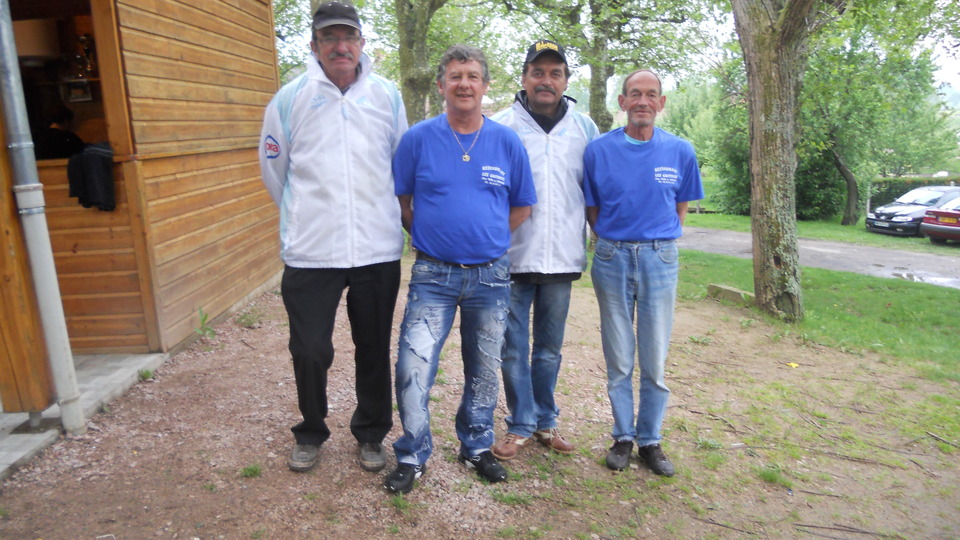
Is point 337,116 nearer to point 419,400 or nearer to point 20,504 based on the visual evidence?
point 419,400

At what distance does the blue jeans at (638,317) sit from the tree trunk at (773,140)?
17.0ft

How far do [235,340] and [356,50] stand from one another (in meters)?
3.18

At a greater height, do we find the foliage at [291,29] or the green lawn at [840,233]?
the foliage at [291,29]

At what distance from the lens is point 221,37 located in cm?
605

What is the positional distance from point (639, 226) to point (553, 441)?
1347 millimetres

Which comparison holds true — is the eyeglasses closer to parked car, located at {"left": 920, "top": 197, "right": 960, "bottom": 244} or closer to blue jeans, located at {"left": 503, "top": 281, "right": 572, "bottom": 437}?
blue jeans, located at {"left": 503, "top": 281, "right": 572, "bottom": 437}

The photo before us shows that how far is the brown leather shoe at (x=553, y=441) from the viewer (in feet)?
12.4

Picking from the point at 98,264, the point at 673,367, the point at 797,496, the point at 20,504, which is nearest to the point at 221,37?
the point at 98,264

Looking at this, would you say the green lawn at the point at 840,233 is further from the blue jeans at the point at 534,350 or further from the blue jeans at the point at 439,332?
the blue jeans at the point at 439,332

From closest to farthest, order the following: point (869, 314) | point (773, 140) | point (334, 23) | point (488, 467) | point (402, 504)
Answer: point (334, 23)
point (402, 504)
point (488, 467)
point (773, 140)
point (869, 314)

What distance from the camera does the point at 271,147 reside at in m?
3.08

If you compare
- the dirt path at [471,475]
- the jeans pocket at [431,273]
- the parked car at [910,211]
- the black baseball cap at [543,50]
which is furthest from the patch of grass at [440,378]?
the parked car at [910,211]

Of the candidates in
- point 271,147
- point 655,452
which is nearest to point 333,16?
point 271,147

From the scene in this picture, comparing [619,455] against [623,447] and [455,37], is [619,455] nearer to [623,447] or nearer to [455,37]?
[623,447]
